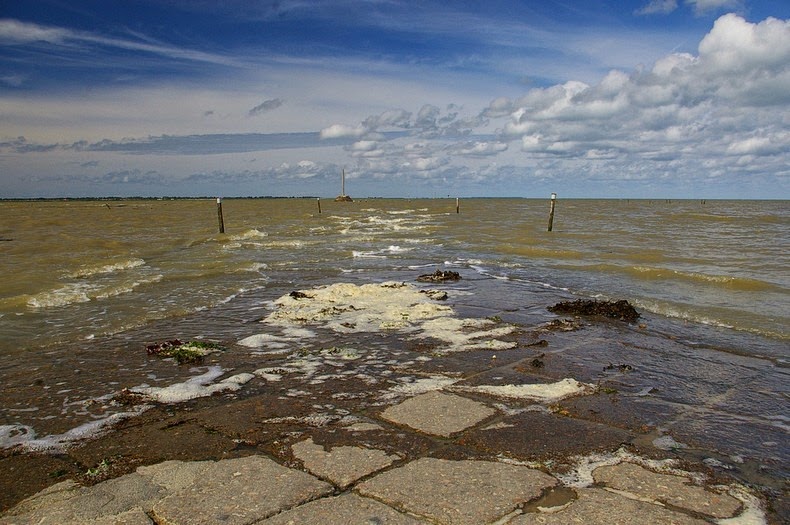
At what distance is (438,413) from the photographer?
4309 mm

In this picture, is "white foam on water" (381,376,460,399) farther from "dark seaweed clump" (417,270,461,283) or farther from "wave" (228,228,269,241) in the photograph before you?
"wave" (228,228,269,241)

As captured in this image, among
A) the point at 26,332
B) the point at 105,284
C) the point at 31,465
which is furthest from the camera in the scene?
the point at 105,284

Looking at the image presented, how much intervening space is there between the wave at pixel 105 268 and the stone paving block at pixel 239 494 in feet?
41.9

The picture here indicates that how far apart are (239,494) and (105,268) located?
14613 mm

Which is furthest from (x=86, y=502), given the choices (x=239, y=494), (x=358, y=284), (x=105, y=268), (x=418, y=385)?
(x=105, y=268)

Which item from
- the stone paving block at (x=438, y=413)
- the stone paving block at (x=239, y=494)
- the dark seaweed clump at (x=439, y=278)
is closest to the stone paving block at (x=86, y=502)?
the stone paving block at (x=239, y=494)

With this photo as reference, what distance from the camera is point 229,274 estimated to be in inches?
550

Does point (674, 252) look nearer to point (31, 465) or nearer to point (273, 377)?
point (273, 377)

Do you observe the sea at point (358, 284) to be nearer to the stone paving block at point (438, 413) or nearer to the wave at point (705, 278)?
the wave at point (705, 278)

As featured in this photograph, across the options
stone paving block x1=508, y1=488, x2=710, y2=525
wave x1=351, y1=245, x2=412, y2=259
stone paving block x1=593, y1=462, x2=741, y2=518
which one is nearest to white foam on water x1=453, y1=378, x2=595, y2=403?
stone paving block x1=593, y1=462, x2=741, y2=518

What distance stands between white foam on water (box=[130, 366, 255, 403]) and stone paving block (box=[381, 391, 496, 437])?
1763mm

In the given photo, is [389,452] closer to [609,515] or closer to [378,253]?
[609,515]

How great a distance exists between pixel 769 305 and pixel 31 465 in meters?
11.8

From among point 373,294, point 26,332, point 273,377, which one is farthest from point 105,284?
point 273,377
